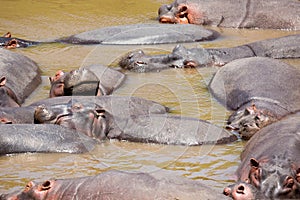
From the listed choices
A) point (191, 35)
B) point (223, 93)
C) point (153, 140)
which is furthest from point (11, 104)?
point (191, 35)

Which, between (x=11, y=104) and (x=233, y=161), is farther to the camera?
(x=11, y=104)

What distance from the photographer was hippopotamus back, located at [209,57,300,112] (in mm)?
9219

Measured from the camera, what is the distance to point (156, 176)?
19.5ft

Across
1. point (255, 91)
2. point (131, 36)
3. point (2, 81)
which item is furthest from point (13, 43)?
point (255, 91)

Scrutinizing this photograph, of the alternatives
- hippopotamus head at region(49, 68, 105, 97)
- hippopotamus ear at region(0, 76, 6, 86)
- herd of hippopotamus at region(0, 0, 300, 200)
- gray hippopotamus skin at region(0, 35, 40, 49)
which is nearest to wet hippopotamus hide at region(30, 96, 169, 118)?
herd of hippopotamus at region(0, 0, 300, 200)

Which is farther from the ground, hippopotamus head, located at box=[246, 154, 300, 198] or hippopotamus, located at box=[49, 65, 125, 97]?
hippopotamus head, located at box=[246, 154, 300, 198]

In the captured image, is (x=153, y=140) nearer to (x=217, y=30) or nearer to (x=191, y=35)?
(x=191, y=35)

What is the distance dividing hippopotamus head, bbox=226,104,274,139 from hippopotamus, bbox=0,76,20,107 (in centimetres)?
245

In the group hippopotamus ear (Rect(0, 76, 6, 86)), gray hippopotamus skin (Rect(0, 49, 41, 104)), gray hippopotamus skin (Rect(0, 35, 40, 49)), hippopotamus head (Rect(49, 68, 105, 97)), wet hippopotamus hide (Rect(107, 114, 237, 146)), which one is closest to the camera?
wet hippopotamus hide (Rect(107, 114, 237, 146))

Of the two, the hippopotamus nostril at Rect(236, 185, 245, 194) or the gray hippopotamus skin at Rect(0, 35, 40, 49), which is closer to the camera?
the hippopotamus nostril at Rect(236, 185, 245, 194)

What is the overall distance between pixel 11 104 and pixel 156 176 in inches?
134

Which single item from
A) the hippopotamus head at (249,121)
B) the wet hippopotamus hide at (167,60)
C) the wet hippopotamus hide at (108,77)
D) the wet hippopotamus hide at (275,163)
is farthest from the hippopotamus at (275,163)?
the wet hippopotamus hide at (167,60)

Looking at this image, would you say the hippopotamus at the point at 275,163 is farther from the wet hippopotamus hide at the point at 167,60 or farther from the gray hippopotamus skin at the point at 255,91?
the wet hippopotamus hide at the point at 167,60

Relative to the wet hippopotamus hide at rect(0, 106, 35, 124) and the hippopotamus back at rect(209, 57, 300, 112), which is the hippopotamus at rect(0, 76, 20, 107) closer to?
the wet hippopotamus hide at rect(0, 106, 35, 124)
